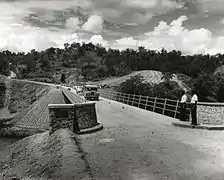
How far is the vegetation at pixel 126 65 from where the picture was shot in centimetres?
5325

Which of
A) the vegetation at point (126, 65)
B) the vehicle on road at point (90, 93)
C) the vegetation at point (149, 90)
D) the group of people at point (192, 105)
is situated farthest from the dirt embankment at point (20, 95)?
the group of people at point (192, 105)

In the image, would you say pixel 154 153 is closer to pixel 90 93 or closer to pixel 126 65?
pixel 90 93

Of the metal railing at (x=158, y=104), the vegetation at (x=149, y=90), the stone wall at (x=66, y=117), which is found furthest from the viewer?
the vegetation at (x=149, y=90)

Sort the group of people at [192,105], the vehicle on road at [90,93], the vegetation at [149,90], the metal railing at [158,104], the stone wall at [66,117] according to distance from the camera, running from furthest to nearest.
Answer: the vehicle on road at [90,93]
the vegetation at [149,90]
the metal railing at [158,104]
the group of people at [192,105]
the stone wall at [66,117]

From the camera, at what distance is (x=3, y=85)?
98312 mm

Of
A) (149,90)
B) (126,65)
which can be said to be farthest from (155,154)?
(126,65)

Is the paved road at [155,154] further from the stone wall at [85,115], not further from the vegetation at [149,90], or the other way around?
the vegetation at [149,90]

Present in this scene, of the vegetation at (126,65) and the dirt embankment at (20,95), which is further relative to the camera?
the dirt embankment at (20,95)

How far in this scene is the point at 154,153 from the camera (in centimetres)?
904

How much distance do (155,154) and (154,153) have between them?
0.14 meters

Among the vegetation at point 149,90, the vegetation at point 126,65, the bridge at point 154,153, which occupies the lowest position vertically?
the bridge at point 154,153

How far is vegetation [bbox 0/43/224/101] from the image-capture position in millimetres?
53250

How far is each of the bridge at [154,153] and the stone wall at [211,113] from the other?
2503 millimetres

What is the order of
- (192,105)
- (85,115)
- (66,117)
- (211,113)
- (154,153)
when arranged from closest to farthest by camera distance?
(154,153), (66,117), (85,115), (192,105), (211,113)
